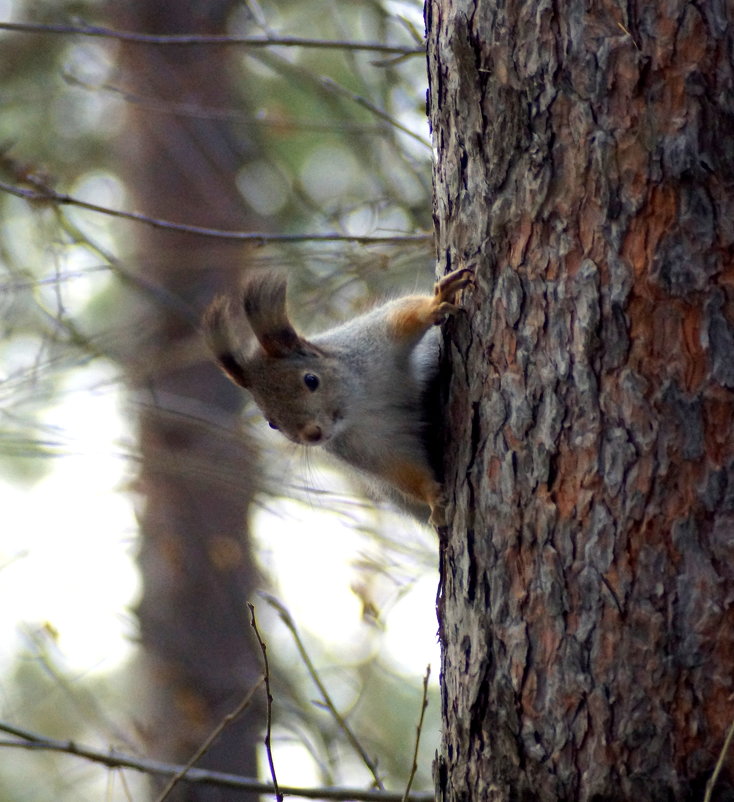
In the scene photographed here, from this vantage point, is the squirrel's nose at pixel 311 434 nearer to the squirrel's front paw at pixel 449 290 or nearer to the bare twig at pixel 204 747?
the squirrel's front paw at pixel 449 290

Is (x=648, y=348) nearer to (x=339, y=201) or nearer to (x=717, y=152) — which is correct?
(x=717, y=152)

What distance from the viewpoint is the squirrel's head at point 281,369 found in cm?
258

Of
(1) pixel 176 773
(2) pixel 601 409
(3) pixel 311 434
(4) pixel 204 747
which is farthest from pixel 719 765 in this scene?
(3) pixel 311 434

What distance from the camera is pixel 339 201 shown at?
13.0 feet

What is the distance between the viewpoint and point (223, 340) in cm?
262

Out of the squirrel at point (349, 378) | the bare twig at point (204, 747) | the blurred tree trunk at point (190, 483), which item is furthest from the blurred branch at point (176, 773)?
the blurred tree trunk at point (190, 483)

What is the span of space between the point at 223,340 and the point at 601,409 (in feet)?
3.82

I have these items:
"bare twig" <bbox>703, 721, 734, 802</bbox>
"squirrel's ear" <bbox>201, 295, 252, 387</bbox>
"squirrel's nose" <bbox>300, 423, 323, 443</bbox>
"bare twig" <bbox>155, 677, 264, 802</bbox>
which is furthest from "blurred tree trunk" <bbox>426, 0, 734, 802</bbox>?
"squirrel's ear" <bbox>201, 295, 252, 387</bbox>

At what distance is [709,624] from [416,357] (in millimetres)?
1054

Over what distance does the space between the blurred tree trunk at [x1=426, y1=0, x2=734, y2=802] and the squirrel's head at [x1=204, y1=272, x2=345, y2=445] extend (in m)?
0.72

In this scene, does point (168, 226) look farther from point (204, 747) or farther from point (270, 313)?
point (204, 747)

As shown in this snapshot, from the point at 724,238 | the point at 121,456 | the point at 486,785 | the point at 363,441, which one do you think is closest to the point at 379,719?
the point at 121,456

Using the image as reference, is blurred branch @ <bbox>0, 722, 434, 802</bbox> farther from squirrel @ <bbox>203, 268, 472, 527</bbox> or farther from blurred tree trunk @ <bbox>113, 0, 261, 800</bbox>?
blurred tree trunk @ <bbox>113, 0, 261, 800</bbox>

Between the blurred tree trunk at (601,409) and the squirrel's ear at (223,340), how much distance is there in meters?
0.81
